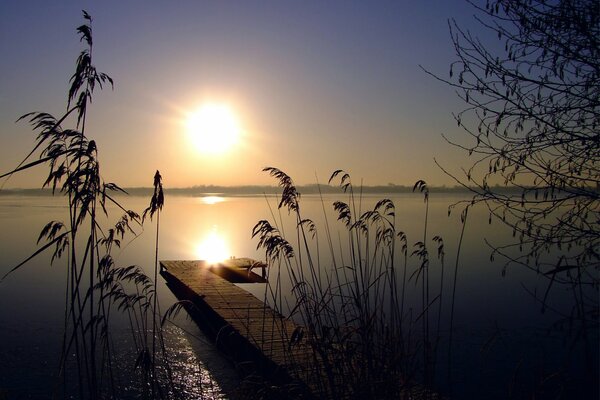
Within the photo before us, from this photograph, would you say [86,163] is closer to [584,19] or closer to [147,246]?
[584,19]

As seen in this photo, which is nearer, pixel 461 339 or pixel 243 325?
pixel 243 325

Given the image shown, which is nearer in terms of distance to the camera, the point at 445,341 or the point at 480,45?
the point at 480,45

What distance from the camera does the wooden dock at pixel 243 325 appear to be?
4871 mm

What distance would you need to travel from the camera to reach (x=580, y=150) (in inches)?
149

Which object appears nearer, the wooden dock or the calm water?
the wooden dock

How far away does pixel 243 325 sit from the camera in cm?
782

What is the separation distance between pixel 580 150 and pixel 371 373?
2.52 m

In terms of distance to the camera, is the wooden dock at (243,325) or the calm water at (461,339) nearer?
the wooden dock at (243,325)

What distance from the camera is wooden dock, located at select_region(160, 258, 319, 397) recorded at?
16.0 feet

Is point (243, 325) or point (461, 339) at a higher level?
point (243, 325)

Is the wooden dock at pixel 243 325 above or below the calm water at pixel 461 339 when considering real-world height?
above

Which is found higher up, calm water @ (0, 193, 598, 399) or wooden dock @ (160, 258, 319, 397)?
wooden dock @ (160, 258, 319, 397)

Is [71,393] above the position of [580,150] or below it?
below

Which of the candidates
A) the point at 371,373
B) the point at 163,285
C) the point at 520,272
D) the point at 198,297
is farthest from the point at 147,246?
the point at 371,373
